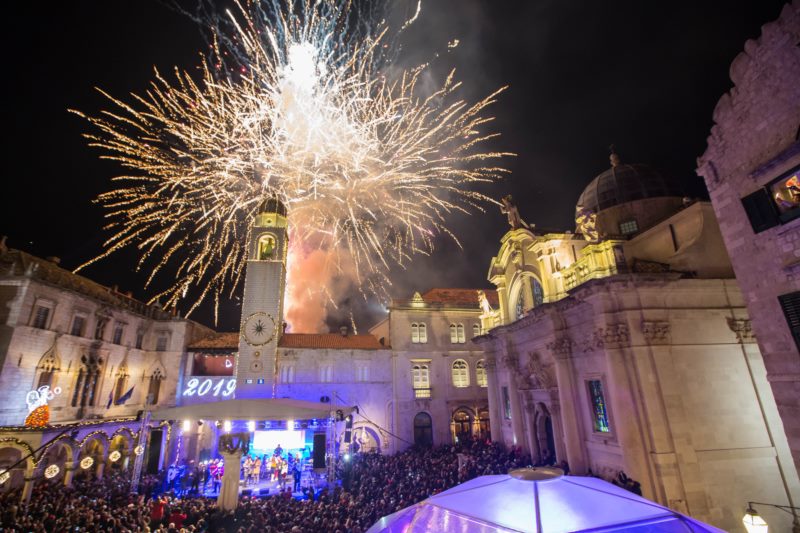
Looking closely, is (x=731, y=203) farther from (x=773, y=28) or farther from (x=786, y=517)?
(x=786, y=517)

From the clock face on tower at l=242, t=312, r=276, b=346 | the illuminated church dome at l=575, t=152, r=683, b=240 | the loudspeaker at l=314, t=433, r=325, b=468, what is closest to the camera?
the loudspeaker at l=314, t=433, r=325, b=468

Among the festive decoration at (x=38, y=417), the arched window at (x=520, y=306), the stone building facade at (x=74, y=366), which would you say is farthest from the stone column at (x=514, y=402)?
the festive decoration at (x=38, y=417)

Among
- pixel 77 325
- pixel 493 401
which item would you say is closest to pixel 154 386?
pixel 77 325

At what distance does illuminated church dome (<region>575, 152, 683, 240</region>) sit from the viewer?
79.4 feet

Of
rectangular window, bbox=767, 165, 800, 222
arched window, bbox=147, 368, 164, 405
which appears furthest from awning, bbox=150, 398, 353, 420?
rectangular window, bbox=767, 165, 800, 222

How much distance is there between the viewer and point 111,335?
27484mm

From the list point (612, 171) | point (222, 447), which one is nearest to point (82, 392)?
point (222, 447)

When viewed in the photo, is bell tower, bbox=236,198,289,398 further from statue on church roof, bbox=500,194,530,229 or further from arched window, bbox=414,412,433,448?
statue on church roof, bbox=500,194,530,229

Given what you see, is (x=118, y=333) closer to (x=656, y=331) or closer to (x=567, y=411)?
(x=567, y=411)

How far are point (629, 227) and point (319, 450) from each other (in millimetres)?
23209

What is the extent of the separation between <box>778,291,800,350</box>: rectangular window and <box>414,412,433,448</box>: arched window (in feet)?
85.1

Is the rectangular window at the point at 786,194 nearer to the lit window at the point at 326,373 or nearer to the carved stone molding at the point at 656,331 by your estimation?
the carved stone molding at the point at 656,331

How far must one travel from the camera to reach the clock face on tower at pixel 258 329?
98.9 ft

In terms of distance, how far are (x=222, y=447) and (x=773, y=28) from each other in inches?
970
